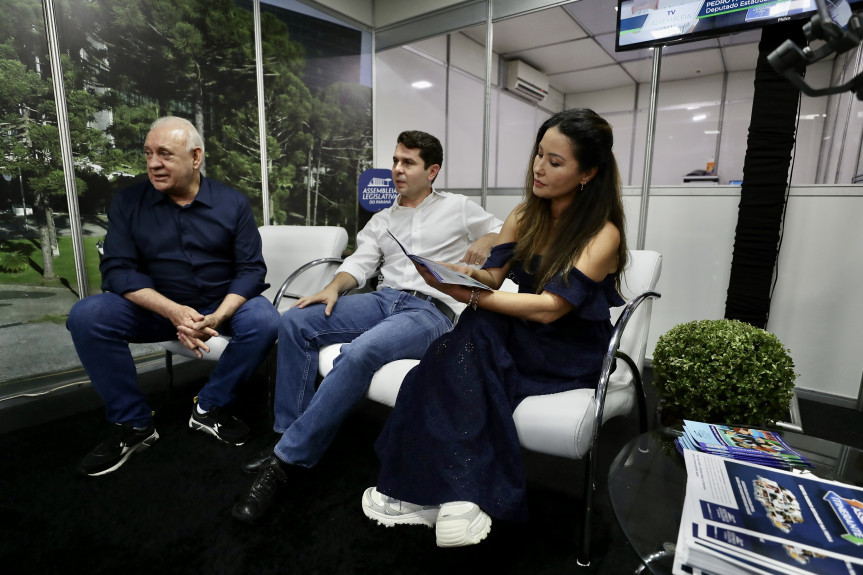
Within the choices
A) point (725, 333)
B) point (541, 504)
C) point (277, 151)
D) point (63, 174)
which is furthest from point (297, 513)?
point (277, 151)

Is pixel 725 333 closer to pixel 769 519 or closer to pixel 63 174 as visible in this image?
pixel 769 519

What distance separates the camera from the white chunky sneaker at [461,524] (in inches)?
44.9

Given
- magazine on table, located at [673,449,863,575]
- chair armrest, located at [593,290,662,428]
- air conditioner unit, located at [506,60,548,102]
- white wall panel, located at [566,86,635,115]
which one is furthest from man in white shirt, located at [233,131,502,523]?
white wall panel, located at [566,86,635,115]

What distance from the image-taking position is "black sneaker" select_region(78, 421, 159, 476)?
5.88ft

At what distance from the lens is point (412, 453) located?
130cm

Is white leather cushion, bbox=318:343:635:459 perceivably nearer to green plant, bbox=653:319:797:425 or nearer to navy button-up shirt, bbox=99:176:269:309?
green plant, bbox=653:319:797:425

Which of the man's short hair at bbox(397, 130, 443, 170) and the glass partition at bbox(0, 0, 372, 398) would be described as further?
the glass partition at bbox(0, 0, 372, 398)

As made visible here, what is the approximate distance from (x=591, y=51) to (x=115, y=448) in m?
5.41

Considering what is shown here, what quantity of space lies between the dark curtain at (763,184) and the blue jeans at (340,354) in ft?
5.82

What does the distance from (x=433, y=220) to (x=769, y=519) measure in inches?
68.4

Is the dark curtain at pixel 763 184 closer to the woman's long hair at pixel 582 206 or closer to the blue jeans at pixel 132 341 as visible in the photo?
the woman's long hair at pixel 582 206

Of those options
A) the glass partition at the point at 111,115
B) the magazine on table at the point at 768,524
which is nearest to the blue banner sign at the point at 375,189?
the glass partition at the point at 111,115

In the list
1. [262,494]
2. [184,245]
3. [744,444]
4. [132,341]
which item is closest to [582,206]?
[744,444]

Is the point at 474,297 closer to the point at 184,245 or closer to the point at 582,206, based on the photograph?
the point at 582,206
